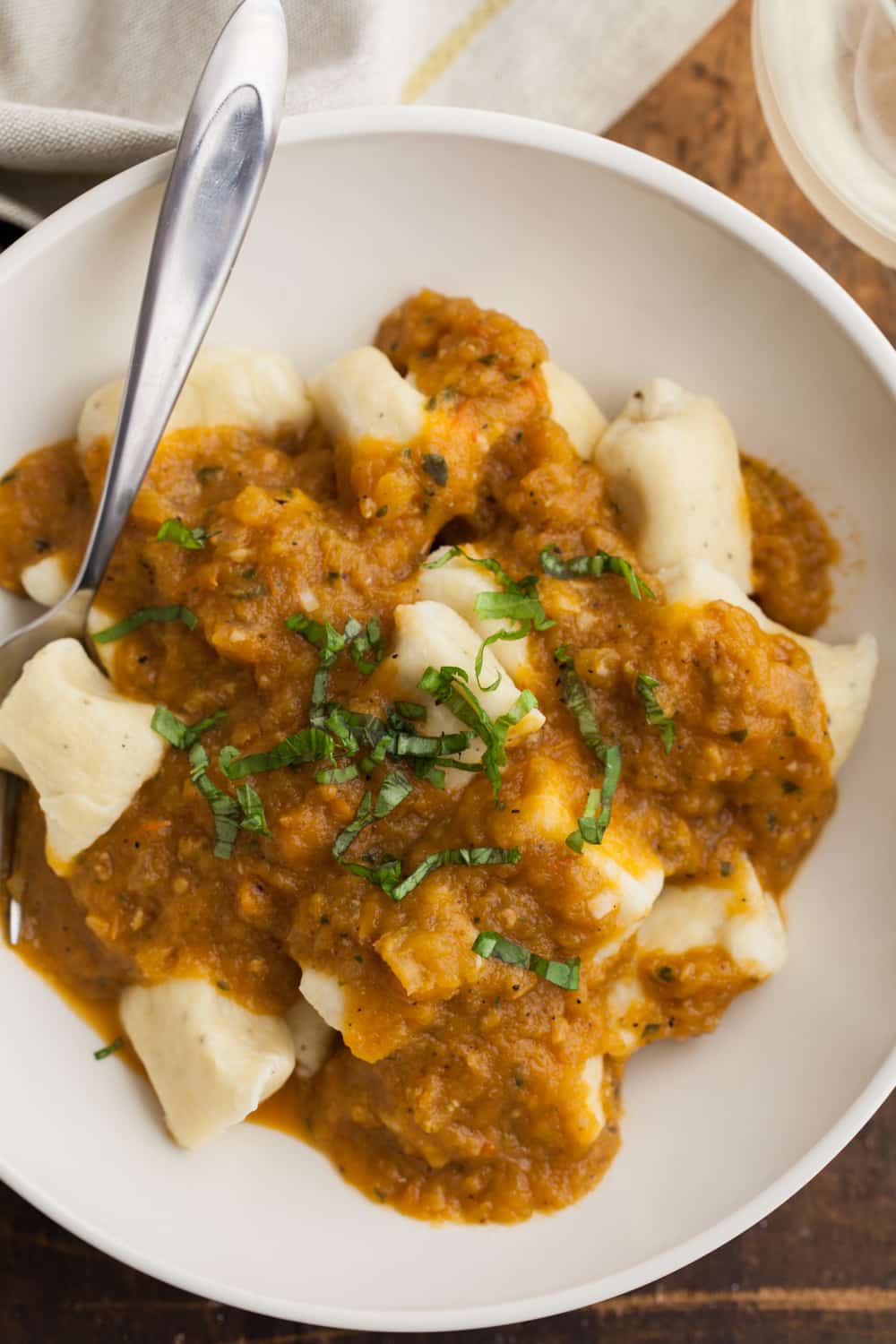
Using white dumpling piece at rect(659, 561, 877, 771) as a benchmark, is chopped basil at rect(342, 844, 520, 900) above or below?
below

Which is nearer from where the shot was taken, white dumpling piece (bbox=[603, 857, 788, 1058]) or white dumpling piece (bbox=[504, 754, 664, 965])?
white dumpling piece (bbox=[504, 754, 664, 965])

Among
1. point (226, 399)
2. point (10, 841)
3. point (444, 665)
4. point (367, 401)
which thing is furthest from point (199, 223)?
point (10, 841)

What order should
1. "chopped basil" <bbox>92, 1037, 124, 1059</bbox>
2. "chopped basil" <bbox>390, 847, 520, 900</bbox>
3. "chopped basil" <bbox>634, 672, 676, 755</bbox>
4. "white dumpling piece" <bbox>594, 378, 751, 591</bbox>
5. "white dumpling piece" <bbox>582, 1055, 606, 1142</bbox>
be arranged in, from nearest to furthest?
"chopped basil" <bbox>390, 847, 520, 900</bbox>
"chopped basil" <bbox>634, 672, 676, 755</bbox>
"white dumpling piece" <bbox>582, 1055, 606, 1142</bbox>
"white dumpling piece" <bbox>594, 378, 751, 591</bbox>
"chopped basil" <bbox>92, 1037, 124, 1059</bbox>

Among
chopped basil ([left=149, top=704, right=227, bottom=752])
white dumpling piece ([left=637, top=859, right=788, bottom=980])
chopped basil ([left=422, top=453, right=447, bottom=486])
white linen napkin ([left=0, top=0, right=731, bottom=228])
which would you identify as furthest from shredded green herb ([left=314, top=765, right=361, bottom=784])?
white linen napkin ([left=0, top=0, right=731, bottom=228])

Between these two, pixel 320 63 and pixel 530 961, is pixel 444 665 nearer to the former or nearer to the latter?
pixel 530 961

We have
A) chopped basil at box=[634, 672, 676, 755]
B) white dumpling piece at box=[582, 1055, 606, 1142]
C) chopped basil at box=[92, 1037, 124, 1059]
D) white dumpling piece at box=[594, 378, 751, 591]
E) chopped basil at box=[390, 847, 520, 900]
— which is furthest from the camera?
chopped basil at box=[92, 1037, 124, 1059]

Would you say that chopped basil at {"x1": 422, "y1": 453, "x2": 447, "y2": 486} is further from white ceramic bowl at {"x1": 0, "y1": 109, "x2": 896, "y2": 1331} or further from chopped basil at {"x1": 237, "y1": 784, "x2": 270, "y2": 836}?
chopped basil at {"x1": 237, "y1": 784, "x2": 270, "y2": 836}

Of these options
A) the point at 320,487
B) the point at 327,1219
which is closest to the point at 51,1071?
the point at 327,1219
